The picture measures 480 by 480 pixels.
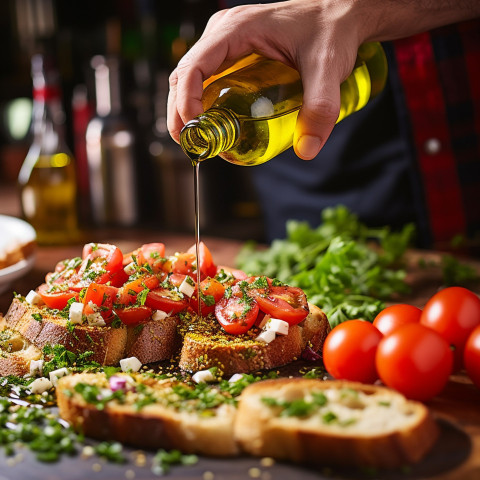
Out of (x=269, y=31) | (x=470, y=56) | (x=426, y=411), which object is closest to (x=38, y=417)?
(x=426, y=411)

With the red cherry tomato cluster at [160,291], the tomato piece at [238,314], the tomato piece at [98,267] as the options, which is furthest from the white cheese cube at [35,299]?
the tomato piece at [238,314]

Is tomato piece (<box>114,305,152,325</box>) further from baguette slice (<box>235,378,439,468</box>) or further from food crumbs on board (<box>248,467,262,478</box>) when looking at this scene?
food crumbs on board (<box>248,467,262,478</box>)

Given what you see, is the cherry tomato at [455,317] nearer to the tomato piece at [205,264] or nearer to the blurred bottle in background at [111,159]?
the tomato piece at [205,264]

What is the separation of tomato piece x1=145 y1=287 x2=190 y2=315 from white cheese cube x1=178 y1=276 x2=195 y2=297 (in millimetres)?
21

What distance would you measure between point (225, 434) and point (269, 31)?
4.01 feet

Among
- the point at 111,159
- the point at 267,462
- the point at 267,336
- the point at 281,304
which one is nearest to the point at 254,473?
the point at 267,462

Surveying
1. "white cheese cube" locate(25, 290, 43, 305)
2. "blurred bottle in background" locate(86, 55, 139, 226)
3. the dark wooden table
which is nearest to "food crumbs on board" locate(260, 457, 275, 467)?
the dark wooden table

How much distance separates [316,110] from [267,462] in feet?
3.39

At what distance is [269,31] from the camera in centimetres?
221

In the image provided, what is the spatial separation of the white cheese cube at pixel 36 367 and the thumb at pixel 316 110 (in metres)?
1.02

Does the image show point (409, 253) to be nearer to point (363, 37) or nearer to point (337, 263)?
point (337, 263)

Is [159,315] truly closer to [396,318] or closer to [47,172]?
[396,318]

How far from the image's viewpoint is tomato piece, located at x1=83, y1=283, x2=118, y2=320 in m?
2.26

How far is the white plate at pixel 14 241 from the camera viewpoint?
281 cm
